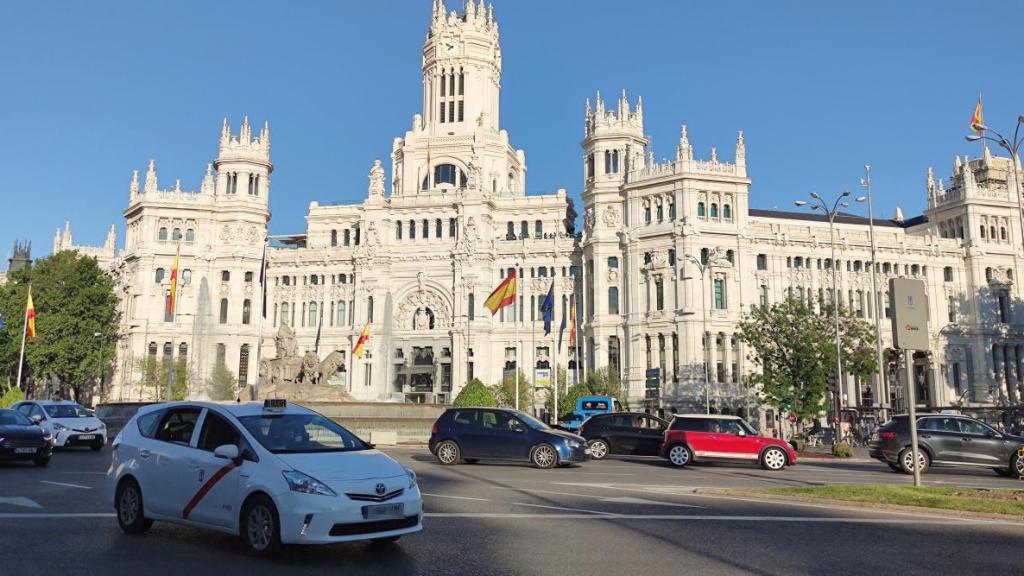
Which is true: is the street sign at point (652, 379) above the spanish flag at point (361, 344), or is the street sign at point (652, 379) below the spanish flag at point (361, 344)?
below

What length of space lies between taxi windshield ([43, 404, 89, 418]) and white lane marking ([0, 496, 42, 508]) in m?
16.1

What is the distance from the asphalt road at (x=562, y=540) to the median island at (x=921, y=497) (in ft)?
2.14

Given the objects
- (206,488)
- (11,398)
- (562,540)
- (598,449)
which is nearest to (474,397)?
(598,449)

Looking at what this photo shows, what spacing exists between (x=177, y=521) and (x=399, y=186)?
3320 inches

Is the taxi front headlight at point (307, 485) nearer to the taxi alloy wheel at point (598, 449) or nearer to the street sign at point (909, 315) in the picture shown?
the street sign at point (909, 315)

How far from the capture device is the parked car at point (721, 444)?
89.4 ft

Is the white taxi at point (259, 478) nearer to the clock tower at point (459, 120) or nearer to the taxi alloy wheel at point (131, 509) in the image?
the taxi alloy wheel at point (131, 509)

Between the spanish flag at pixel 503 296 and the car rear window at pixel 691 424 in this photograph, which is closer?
the car rear window at pixel 691 424

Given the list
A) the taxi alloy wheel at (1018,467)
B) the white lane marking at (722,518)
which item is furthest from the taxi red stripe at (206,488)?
→ the taxi alloy wheel at (1018,467)

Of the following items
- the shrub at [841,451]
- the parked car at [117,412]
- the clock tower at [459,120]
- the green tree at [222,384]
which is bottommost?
the shrub at [841,451]

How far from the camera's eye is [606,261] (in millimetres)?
74438

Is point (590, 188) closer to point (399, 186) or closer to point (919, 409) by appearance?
point (399, 186)

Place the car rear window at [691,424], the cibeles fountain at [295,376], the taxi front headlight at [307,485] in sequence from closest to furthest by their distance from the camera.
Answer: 1. the taxi front headlight at [307,485]
2. the car rear window at [691,424]
3. the cibeles fountain at [295,376]

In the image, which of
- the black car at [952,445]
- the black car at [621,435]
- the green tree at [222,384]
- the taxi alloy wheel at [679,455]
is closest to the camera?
the black car at [952,445]
